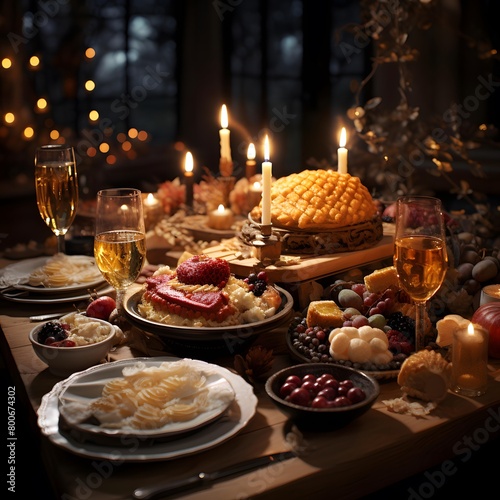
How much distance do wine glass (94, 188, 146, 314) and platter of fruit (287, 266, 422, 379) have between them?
1.42 feet

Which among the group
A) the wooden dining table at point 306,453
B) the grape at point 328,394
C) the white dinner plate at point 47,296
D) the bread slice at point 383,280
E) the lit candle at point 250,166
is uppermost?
the lit candle at point 250,166

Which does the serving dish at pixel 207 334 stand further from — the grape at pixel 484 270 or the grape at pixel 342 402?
the grape at pixel 484 270

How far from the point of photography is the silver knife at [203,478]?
4.23 ft

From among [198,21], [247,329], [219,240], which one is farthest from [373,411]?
[198,21]

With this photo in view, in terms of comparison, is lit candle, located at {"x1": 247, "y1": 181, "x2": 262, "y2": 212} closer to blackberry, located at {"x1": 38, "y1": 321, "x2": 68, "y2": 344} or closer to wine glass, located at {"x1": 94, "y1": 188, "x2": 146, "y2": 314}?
wine glass, located at {"x1": 94, "y1": 188, "x2": 146, "y2": 314}

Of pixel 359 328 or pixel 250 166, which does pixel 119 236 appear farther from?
pixel 250 166

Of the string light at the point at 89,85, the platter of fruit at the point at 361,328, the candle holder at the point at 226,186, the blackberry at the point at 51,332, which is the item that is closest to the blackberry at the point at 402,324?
the platter of fruit at the point at 361,328

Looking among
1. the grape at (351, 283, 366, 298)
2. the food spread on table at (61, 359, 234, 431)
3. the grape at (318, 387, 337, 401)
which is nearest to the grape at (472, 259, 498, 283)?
the grape at (351, 283, 366, 298)

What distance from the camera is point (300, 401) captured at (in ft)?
4.86

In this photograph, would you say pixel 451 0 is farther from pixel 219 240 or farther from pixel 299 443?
pixel 299 443

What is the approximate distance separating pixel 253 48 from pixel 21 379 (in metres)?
4.54

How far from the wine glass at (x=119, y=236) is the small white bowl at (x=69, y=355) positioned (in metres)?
0.19

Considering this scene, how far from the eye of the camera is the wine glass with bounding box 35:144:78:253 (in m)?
2.21

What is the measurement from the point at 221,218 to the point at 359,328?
3.59ft
